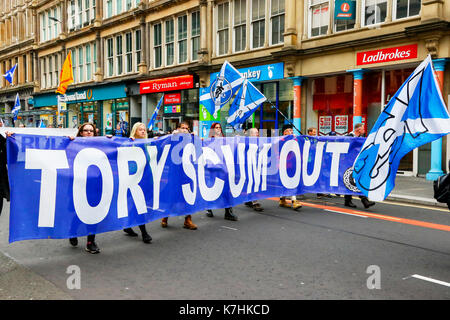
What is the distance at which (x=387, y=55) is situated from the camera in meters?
14.3

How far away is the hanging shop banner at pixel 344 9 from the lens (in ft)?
50.4

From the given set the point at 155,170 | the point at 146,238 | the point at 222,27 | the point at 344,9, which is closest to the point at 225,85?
the point at 155,170

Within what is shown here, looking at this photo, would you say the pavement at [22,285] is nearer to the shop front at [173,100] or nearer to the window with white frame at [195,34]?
the shop front at [173,100]

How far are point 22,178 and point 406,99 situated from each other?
504cm

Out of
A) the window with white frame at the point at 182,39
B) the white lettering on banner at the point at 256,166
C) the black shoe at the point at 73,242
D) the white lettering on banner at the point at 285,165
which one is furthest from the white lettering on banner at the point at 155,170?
the window with white frame at the point at 182,39

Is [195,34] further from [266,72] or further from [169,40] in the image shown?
[266,72]

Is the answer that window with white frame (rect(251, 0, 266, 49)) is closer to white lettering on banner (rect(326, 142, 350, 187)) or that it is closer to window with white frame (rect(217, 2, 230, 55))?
window with white frame (rect(217, 2, 230, 55))

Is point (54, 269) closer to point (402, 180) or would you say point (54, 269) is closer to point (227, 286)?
point (227, 286)

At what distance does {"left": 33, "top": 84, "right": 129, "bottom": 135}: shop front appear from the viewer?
28234 millimetres

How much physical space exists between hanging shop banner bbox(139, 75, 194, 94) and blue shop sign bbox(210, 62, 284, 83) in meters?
4.11

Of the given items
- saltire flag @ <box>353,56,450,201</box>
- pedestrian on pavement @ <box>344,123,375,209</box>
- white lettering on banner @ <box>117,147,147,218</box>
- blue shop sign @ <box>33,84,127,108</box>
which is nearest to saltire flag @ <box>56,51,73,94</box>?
blue shop sign @ <box>33,84,127,108</box>

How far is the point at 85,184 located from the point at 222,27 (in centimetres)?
1742

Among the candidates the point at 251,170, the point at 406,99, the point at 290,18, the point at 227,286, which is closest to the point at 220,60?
the point at 290,18
